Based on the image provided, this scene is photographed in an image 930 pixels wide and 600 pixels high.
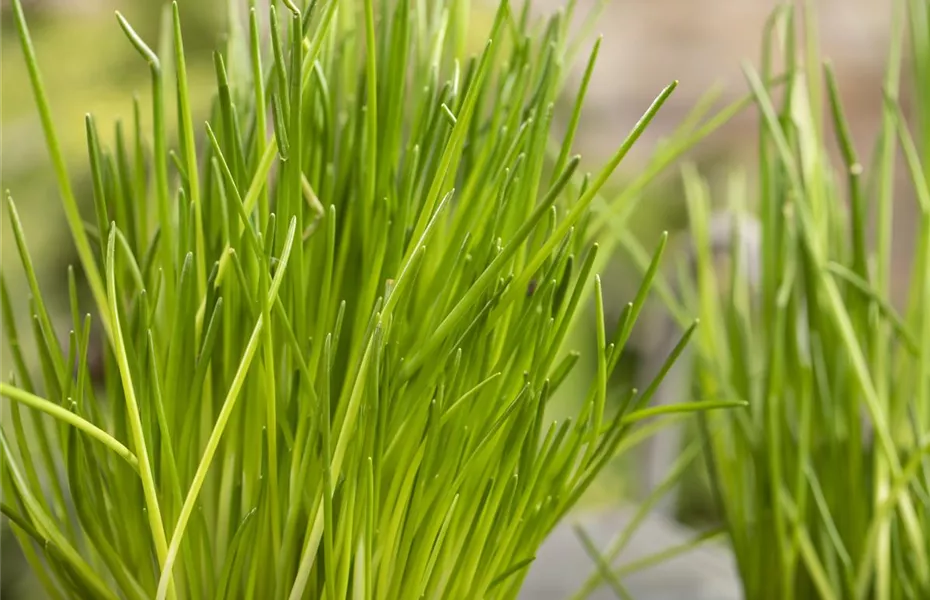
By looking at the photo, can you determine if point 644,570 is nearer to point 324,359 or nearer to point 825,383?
point 825,383

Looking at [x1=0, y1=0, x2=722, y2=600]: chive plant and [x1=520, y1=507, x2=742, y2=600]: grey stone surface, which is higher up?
[x1=0, y1=0, x2=722, y2=600]: chive plant

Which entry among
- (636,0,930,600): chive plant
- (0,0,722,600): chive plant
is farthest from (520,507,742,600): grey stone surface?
(0,0,722,600): chive plant

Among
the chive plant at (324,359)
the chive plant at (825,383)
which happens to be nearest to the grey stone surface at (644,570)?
the chive plant at (825,383)

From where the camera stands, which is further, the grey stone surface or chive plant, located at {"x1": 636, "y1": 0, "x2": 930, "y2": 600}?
the grey stone surface

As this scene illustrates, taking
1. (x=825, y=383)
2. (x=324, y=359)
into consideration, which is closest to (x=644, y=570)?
(x=825, y=383)

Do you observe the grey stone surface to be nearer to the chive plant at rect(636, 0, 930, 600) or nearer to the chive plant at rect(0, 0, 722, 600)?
the chive plant at rect(636, 0, 930, 600)

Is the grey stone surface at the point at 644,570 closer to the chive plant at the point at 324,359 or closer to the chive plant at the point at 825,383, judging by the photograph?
the chive plant at the point at 825,383

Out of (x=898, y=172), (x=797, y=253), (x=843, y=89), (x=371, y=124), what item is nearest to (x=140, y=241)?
(x=371, y=124)
